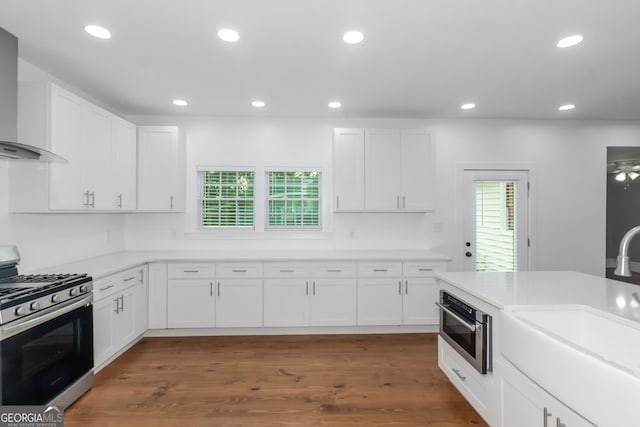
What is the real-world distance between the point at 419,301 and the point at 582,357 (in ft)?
8.78

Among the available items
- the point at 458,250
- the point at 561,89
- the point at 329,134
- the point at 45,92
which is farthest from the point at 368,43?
the point at 458,250

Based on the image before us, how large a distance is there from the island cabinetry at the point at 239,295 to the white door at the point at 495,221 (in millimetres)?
2749

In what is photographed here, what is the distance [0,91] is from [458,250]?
4.79 metres

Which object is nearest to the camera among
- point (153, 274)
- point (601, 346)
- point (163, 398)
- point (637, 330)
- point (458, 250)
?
point (637, 330)

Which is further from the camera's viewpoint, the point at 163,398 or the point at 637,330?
the point at 163,398

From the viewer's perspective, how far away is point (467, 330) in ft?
6.91

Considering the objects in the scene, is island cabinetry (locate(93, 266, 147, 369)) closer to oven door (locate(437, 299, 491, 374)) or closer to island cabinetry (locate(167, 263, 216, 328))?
island cabinetry (locate(167, 263, 216, 328))

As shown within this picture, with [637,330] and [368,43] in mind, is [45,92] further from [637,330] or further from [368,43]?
[637,330]

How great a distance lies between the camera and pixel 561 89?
3252 mm

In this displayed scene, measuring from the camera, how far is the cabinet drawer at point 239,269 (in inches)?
142

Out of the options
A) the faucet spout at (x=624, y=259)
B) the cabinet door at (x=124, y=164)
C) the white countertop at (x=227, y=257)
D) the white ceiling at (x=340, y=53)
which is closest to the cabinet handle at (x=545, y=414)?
the faucet spout at (x=624, y=259)

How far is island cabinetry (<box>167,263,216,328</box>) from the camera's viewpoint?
3.59 m

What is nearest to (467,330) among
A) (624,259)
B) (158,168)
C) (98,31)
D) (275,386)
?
(624,259)

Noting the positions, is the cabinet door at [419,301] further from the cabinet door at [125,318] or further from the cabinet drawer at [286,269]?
the cabinet door at [125,318]
